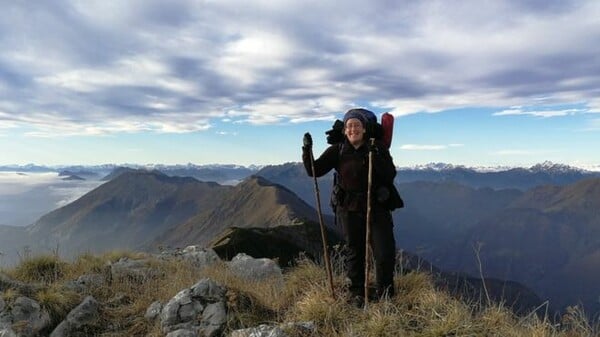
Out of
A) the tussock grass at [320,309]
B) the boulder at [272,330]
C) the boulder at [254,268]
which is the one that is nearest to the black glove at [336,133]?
the tussock grass at [320,309]

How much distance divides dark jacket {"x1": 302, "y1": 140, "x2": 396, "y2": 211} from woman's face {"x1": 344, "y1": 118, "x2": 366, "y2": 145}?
0.17 meters

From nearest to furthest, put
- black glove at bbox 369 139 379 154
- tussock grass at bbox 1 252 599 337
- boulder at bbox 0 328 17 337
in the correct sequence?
tussock grass at bbox 1 252 599 337
boulder at bbox 0 328 17 337
black glove at bbox 369 139 379 154

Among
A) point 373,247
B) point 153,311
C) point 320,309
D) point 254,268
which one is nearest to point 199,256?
point 254,268

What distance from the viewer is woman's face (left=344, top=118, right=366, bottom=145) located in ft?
24.1

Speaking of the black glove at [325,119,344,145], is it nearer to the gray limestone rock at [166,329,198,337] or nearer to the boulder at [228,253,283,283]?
the gray limestone rock at [166,329,198,337]

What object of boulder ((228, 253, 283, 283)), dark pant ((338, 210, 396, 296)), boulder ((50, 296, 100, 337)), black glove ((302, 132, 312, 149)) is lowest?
boulder ((228, 253, 283, 283))

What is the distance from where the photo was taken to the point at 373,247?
7.40 meters

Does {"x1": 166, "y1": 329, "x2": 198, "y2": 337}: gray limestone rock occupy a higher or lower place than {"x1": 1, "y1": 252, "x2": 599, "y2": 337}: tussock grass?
lower

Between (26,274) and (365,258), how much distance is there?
7.35m

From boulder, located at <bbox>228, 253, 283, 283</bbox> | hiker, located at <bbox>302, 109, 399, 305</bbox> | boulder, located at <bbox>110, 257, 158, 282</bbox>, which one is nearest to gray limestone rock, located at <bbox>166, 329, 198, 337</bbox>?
hiker, located at <bbox>302, 109, 399, 305</bbox>

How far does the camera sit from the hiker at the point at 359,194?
7.18 meters

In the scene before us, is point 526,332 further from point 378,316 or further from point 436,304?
point 378,316

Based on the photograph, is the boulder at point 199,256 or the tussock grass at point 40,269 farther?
the boulder at point 199,256

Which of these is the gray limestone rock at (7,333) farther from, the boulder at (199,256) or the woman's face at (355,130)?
the boulder at (199,256)
